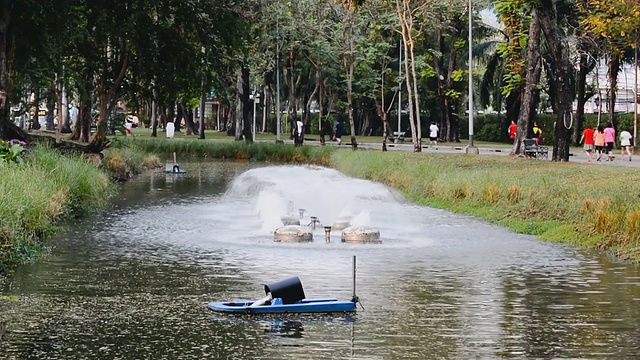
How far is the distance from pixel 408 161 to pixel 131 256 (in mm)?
23723

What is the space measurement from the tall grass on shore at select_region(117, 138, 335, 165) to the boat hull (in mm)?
39366

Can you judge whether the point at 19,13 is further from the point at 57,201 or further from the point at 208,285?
the point at 208,285

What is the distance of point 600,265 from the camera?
2078 centimetres

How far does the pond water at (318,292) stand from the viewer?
13422mm

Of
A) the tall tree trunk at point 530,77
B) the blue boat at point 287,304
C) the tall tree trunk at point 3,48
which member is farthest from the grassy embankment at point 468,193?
the blue boat at point 287,304

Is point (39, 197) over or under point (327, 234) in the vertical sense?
over

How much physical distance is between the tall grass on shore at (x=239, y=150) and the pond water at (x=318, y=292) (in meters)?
27.8

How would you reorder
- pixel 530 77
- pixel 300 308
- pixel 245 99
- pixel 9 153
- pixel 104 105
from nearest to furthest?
pixel 300 308 < pixel 9 153 < pixel 104 105 < pixel 530 77 < pixel 245 99

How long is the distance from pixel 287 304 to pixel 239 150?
47807 mm

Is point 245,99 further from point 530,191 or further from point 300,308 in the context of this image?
point 300,308

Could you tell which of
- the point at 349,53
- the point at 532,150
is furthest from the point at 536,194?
the point at 349,53

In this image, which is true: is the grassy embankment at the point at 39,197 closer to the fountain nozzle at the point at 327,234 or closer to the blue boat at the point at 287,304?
the blue boat at the point at 287,304

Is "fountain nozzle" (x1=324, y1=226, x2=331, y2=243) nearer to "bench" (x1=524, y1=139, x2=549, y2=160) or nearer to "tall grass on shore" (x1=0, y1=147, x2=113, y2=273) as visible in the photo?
"tall grass on shore" (x1=0, y1=147, x2=113, y2=273)

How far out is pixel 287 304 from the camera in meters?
15.3
